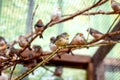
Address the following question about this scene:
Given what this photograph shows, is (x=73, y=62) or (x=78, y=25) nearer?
(x=78, y=25)

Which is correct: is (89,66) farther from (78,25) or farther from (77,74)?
(78,25)

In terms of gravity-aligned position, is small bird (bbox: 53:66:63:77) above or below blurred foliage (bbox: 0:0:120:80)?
below

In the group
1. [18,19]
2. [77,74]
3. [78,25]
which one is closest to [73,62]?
[77,74]

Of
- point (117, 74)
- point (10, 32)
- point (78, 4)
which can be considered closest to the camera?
point (117, 74)

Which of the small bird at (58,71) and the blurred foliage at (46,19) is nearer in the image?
the blurred foliage at (46,19)

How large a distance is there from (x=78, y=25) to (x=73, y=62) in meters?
0.30

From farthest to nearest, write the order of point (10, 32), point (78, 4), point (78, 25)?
1. point (10, 32)
2. point (78, 25)
3. point (78, 4)

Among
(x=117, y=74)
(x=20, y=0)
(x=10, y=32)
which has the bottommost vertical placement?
(x=117, y=74)

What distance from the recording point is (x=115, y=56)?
1.46 metres

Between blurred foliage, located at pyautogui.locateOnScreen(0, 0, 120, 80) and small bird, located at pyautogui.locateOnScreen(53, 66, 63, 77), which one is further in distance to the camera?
small bird, located at pyautogui.locateOnScreen(53, 66, 63, 77)

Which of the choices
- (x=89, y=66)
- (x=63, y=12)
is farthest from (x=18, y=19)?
(x=89, y=66)

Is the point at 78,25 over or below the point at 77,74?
over

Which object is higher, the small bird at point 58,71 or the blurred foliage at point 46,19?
the blurred foliage at point 46,19

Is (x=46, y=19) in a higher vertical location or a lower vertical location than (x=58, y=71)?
higher
